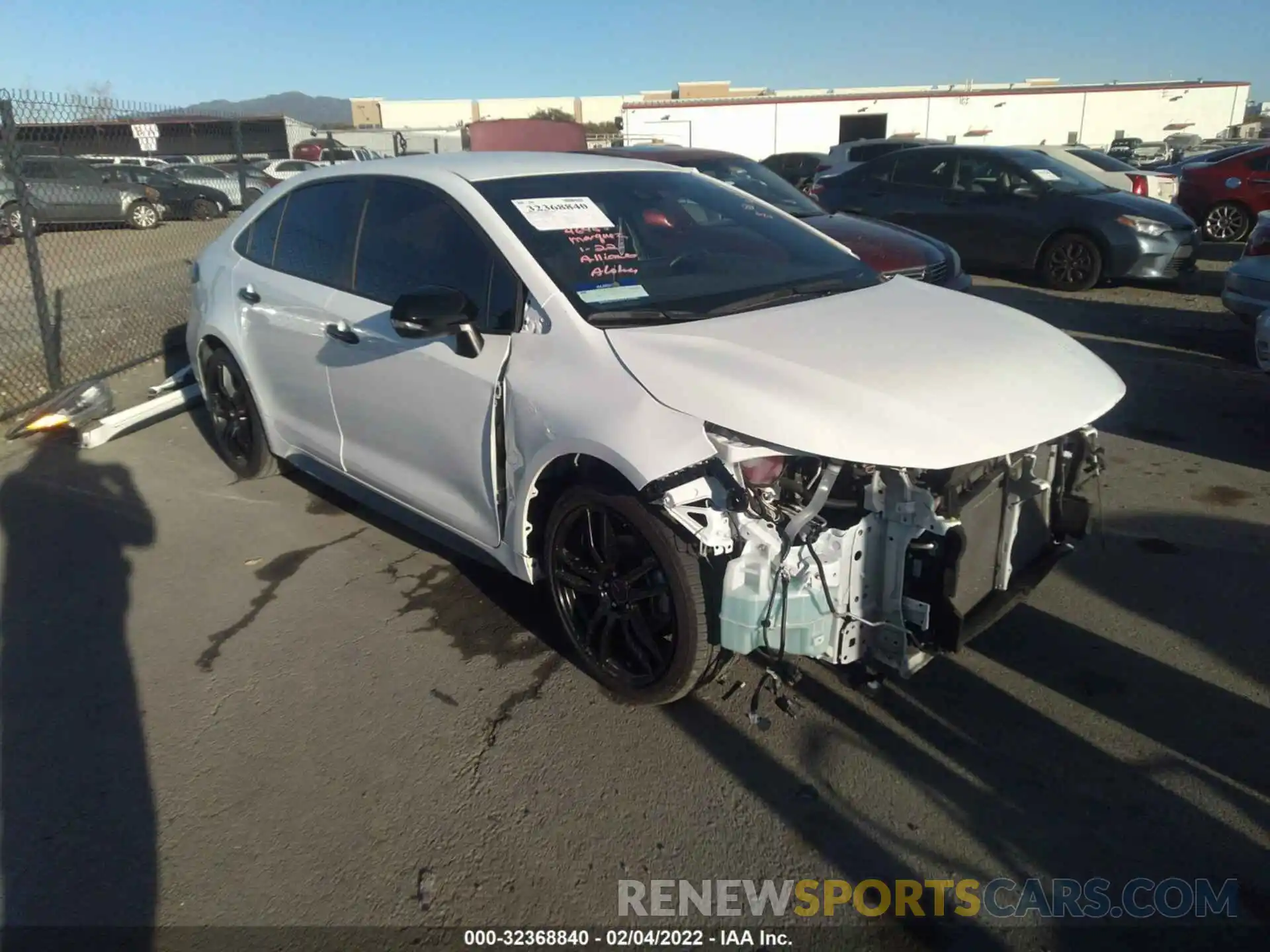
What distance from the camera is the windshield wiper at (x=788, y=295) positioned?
11.3 ft

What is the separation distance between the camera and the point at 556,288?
3.31 metres

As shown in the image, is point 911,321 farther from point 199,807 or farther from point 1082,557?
point 199,807

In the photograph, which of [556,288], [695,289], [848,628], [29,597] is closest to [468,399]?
[556,288]

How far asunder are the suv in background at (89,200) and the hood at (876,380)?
38.7 feet

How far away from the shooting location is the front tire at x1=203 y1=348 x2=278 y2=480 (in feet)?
17.2

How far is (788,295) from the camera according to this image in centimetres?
365

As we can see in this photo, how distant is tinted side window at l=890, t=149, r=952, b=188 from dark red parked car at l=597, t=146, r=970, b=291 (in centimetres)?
317

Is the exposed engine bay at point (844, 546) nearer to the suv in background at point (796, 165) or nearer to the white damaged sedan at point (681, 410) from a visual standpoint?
the white damaged sedan at point (681, 410)

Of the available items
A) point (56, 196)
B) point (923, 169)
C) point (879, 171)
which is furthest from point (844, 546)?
point (56, 196)

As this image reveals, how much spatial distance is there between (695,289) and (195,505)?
3.31 m

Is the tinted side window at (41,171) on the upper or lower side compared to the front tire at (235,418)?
upper

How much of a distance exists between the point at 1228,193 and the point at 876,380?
13225 millimetres

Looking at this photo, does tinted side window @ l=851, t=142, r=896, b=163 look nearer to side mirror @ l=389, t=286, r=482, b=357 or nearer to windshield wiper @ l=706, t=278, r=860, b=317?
windshield wiper @ l=706, t=278, r=860, b=317

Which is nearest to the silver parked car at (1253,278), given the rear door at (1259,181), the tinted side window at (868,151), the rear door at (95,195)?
the rear door at (1259,181)
